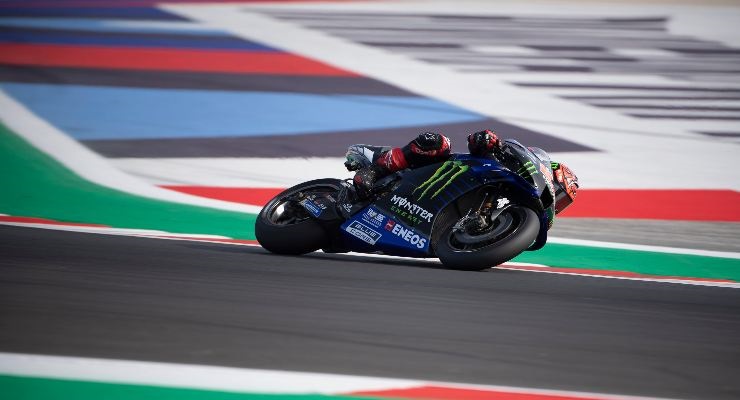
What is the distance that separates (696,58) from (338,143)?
9.40m

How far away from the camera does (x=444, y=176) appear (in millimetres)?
8859

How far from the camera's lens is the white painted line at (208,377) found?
17.3 feet

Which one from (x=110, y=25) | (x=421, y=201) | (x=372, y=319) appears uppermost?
(x=110, y=25)

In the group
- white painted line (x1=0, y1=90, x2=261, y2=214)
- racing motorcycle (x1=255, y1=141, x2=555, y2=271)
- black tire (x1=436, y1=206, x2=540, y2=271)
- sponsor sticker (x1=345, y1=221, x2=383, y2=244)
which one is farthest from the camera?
white painted line (x1=0, y1=90, x2=261, y2=214)

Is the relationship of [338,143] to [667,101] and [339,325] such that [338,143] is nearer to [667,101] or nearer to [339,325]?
[667,101]

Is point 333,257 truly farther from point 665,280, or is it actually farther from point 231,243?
point 665,280

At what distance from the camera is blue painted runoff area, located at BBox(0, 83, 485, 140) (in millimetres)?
16438

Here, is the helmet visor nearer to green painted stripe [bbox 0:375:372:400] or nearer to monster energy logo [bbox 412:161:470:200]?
monster energy logo [bbox 412:161:470:200]

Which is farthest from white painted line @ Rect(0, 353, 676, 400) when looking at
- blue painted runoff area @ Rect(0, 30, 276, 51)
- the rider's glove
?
blue painted runoff area @ Rect(0, 30, 276, 51)

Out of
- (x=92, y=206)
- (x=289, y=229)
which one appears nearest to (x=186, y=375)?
(x=289, y=229)

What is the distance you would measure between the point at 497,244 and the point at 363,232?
1.10m

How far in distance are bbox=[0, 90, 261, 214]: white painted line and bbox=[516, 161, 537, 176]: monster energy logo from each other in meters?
3.94

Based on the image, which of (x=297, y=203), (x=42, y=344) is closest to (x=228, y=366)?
(x=42, y=344)

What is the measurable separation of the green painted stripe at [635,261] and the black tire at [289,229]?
1.89 meters
